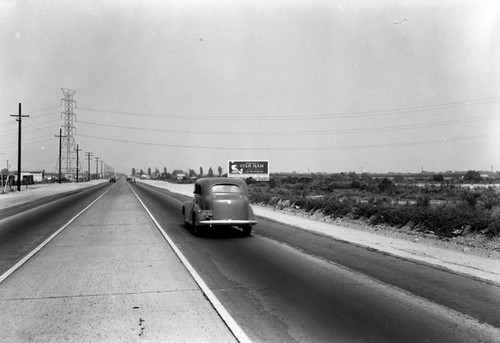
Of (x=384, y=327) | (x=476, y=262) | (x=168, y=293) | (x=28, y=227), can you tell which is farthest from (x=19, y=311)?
(x=28, y=227)

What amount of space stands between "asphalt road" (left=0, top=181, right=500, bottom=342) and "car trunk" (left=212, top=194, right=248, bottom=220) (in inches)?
51.9

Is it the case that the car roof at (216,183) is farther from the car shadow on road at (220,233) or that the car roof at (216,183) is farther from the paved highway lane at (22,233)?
the paved highway lane at (22,233)

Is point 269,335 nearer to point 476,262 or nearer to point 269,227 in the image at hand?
point 476,262

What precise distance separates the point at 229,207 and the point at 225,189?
689mm

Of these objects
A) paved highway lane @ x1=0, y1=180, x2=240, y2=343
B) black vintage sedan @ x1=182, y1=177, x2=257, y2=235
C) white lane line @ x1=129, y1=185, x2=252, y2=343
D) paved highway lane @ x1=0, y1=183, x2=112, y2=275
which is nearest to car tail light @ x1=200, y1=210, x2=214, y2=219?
black vintage sedan @ x1=182, y1=177, x2=257, y2=235

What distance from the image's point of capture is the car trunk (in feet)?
44.1

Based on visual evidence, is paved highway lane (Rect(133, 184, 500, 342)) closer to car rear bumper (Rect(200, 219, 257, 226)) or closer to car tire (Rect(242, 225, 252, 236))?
car rear bumper (Rect(200, 219, 257, 226))

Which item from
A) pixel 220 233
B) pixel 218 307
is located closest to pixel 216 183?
pixel 220 233

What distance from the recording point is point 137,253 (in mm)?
10633

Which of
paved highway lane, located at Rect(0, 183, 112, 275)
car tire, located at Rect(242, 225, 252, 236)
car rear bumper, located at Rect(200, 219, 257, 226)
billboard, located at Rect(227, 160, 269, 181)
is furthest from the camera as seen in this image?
billboard, located at Rect(227, 160, 269, 181)

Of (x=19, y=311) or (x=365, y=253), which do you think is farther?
(x=365, y=253)

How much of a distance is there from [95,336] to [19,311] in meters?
1.62

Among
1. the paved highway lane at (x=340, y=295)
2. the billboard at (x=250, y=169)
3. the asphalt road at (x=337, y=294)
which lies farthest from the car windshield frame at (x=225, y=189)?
the billboard at (x=250, y=169)

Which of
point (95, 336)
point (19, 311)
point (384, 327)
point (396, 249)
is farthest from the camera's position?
point (396, 249)
